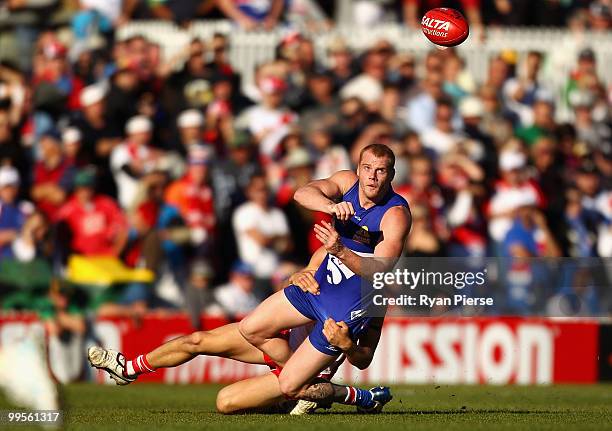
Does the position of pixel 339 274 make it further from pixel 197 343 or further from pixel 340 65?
pixel 340 65

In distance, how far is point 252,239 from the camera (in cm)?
1703

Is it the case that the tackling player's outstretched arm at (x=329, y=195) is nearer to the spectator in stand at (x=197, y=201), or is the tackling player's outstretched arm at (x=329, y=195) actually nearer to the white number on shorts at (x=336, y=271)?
the white number on shorts at (x=336, y=271)

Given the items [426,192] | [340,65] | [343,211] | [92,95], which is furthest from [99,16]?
[343,211]

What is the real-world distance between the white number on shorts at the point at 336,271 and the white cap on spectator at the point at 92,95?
7.39m

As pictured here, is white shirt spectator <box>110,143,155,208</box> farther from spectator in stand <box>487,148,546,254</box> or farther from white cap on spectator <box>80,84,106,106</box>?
spectator in stand <box>487,148,546,254</box>

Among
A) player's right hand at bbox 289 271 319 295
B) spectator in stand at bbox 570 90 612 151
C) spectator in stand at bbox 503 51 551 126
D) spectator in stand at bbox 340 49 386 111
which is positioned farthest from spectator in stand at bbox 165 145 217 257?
spectator in stand at bbox 570 90 612 151

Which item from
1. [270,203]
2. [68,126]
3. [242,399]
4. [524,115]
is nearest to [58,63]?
[68,126]

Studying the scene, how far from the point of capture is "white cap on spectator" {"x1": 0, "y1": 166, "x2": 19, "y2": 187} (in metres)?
16.7

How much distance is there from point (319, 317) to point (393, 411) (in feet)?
5.00

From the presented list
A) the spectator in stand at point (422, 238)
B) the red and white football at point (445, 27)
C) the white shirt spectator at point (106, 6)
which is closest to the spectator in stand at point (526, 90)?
the spectator in stand at point (422, 238)

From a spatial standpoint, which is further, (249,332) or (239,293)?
(239,293)

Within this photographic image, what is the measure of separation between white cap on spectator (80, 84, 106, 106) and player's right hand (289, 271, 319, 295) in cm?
718

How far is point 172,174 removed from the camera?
17500 millimetres

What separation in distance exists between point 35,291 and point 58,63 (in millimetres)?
3591
